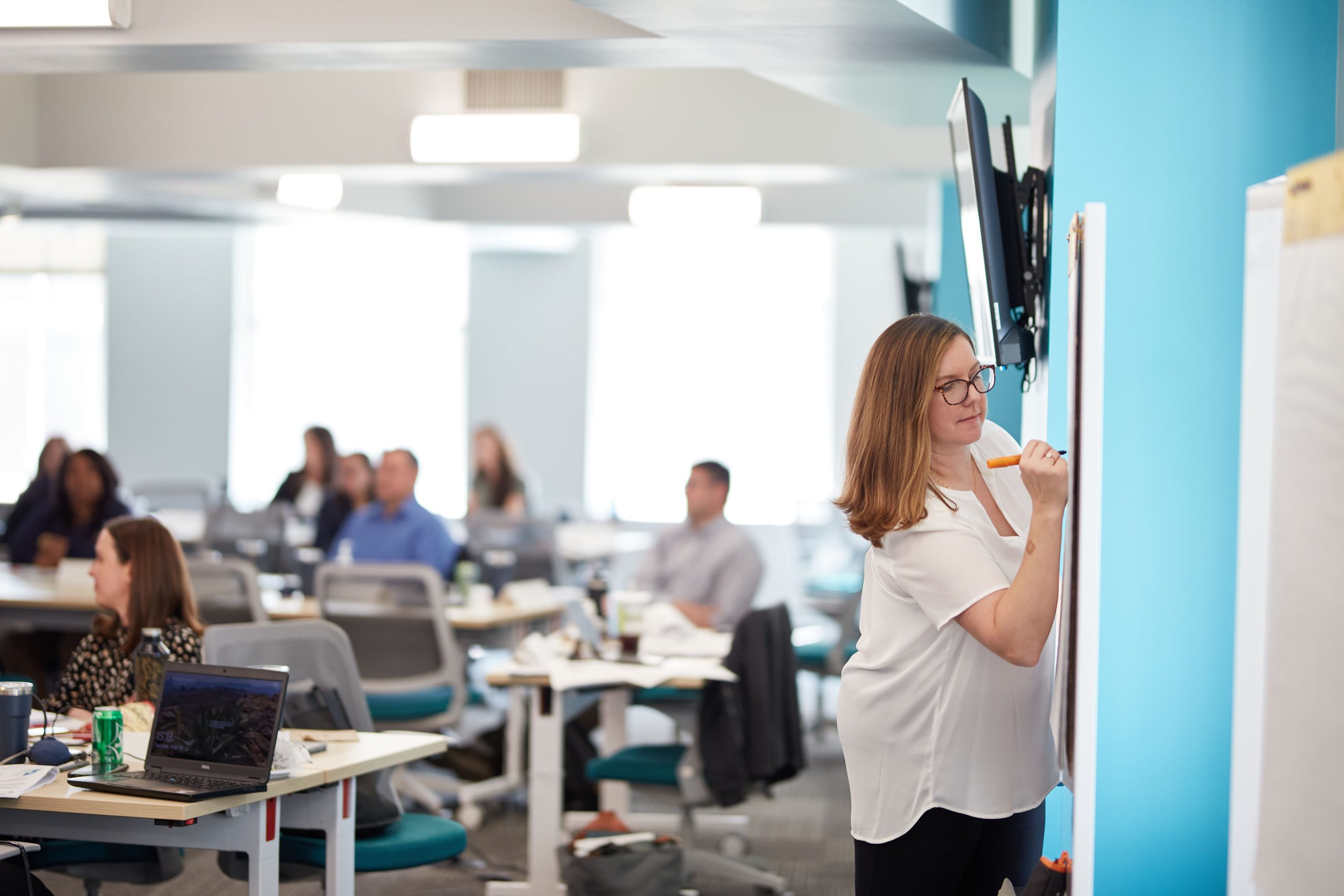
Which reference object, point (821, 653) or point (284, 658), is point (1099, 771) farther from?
point (821, 653)

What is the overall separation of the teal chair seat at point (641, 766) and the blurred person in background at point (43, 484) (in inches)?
187

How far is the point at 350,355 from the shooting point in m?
11.0

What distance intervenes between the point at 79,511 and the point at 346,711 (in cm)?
357

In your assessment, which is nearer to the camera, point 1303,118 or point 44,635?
point 1303,118

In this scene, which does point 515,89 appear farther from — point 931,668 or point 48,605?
point 931,668

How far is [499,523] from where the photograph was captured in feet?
23.3

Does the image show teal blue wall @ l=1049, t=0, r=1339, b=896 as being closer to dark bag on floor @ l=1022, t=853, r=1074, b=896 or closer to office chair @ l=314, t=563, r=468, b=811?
dark bag on floor @ l=1022, t=853, r=1074, b=896

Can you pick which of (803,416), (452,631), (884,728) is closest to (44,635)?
(452,631)

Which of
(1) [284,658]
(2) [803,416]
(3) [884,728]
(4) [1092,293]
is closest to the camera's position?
(4) [1092,293]

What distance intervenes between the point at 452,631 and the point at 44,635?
2086mm

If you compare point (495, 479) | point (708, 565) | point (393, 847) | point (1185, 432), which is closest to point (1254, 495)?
point (1185, 432)

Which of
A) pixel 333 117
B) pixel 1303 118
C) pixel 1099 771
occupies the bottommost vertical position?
pixel 1099 771

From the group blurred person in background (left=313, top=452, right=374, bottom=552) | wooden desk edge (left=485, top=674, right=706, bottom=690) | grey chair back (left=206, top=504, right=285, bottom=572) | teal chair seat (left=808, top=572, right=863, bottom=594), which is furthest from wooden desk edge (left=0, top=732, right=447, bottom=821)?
teal chair seat (left=808, top=572, right=863, bottom=594)

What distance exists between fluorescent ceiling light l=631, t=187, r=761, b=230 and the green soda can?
14.9ft
